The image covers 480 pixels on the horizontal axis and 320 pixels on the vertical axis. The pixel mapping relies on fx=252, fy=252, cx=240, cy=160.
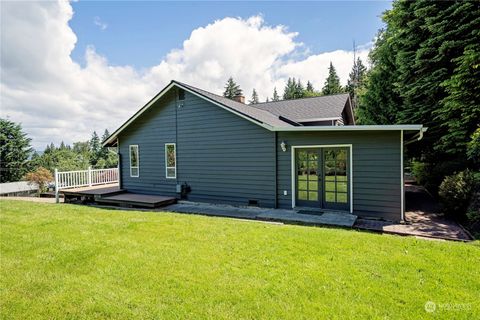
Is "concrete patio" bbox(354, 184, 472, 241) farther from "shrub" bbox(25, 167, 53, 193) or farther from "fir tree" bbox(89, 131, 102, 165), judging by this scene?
"fir tree" bbox(89, 131, 102, 165)

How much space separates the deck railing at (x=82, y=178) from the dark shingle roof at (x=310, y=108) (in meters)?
9.47

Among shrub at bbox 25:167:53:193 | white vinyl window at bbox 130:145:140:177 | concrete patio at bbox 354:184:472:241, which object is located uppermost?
white vinyl window at bbox 130:145:140:177

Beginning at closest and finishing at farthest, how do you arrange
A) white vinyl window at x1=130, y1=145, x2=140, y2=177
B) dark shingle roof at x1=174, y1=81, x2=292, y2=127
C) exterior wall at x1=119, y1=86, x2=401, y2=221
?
1. exterior wall at x1=119, y1=86, x2=401, y2=221
2. dark shingle roof at x1=174, y1=81, x2=292, y2=127
3. white vinyl window at x1=130, y1=145, x2=140, y2=177

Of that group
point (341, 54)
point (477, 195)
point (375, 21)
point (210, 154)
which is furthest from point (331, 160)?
point (341, 54)

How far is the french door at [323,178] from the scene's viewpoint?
7.14 metres

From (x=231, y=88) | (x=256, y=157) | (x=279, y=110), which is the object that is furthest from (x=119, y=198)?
(x=231, y=88)

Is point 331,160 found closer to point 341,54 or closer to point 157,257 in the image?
point 157,257

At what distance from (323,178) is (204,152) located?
4327 millimetres

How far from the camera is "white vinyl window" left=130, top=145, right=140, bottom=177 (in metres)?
11.0

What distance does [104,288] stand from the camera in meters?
3.13

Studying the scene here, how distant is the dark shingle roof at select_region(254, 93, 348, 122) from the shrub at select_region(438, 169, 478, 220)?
566 centimetres

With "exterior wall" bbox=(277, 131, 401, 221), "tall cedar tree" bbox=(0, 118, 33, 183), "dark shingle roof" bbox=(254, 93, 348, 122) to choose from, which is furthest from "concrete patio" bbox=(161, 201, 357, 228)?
"tall cedar tree" bbox=(0, 118, 33, 183)

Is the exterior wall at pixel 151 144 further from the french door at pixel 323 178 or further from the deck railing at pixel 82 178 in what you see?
the french door at pixel 323 178

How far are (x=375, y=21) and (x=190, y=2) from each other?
1245 centimetres
